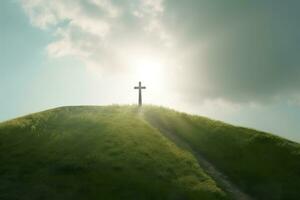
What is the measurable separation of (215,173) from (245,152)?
666 cm

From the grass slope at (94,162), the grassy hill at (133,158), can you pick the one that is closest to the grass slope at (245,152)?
the grassy hill at (133,158)

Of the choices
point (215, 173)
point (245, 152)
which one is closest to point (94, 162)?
point (215, 173)

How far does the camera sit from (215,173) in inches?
1817

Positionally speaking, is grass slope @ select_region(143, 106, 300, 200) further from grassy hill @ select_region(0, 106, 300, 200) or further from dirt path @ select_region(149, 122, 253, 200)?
dirt path @ select_region(149, 122, 253, 200)

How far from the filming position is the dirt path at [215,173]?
42.0 m

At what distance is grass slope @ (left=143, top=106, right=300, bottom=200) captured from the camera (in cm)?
4438

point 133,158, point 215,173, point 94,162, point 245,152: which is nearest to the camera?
point 94,162

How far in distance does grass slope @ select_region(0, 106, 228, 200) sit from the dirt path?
1.03 meters

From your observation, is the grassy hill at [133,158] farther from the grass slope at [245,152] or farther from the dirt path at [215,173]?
the dirt path at [215,173]

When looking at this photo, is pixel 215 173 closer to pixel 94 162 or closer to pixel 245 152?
pixel 245 152

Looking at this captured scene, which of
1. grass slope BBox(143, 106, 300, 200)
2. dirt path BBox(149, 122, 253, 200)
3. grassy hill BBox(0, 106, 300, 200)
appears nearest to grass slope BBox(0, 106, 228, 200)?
grassy hill BBox(0, 106, 300, 200)

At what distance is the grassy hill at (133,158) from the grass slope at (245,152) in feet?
0.29

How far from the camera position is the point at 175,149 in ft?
163

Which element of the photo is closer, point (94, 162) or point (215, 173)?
point (94, 162)
